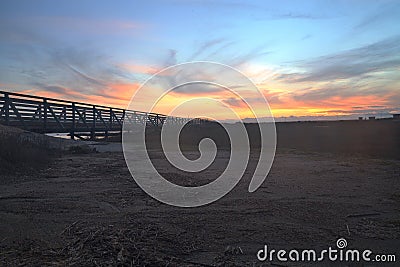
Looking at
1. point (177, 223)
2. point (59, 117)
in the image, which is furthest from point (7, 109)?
point (177, 223)

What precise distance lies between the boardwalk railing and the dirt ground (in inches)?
330

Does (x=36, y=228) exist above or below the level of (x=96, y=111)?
below

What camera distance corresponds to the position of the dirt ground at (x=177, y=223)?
3.95 m

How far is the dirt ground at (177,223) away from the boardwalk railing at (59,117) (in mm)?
8384

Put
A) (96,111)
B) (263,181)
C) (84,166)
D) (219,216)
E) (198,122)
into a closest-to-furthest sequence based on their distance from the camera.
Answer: (219,216), (263,181), (84,166), (96,111), (198,122)

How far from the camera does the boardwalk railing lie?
16078 millimetres

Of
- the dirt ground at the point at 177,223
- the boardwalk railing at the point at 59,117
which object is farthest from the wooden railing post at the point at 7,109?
the dirt ground at the point at 177,223

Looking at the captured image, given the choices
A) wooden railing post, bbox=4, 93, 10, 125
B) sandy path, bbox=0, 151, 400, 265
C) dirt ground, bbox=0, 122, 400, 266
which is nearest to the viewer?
dirt ground, bbox=0, 122, 400, 266

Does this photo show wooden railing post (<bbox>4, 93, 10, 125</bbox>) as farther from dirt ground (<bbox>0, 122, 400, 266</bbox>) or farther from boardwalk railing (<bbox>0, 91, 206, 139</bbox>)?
dirt ground (<bbox>0, 122, 400, 266</bbox>)

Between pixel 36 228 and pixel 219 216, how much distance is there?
280 cm

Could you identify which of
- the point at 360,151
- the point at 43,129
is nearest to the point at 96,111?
the point at 43,129

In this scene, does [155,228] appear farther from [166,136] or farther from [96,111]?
[166,136]

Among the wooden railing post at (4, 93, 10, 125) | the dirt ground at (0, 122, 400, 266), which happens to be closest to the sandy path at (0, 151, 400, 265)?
the dirt ground at (0, 122, 400, 266)

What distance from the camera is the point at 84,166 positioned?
38.8 ft
